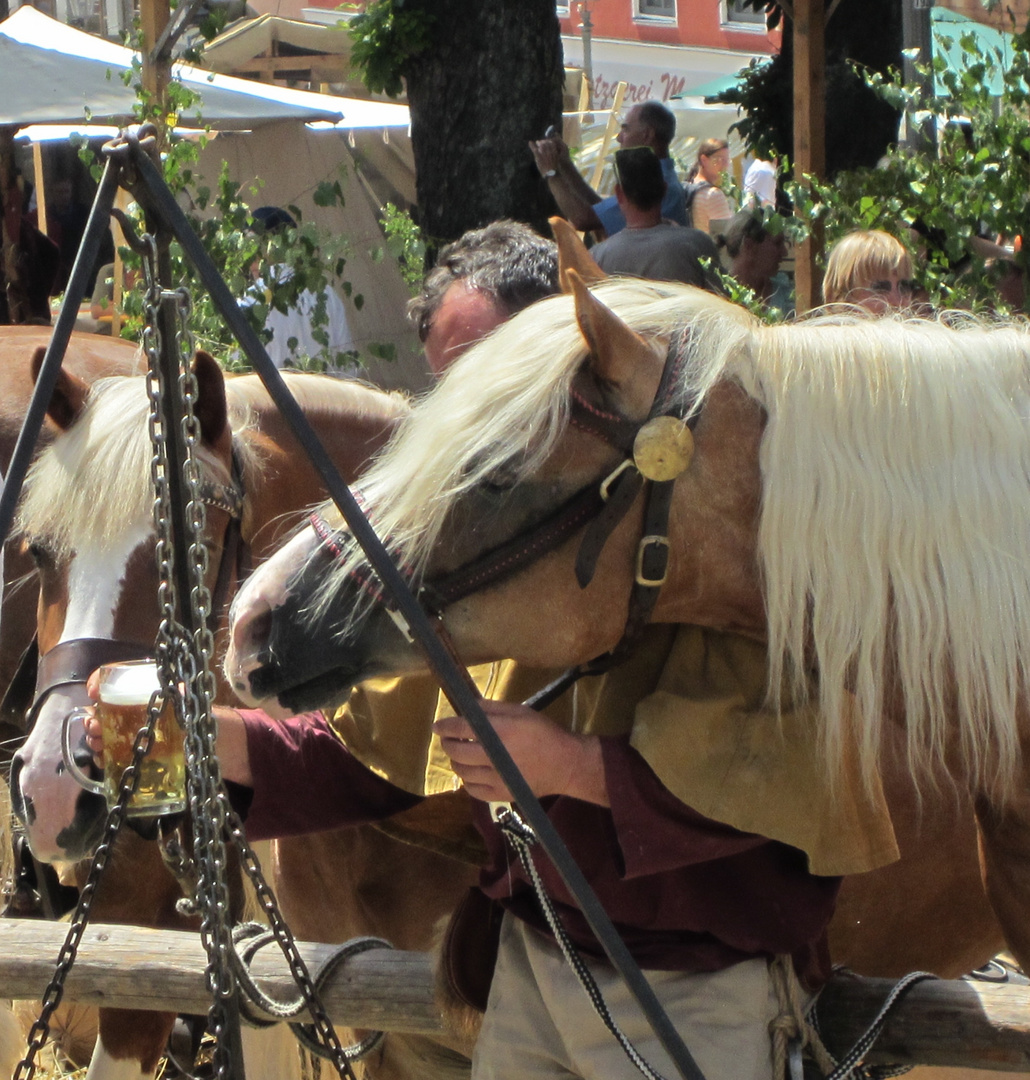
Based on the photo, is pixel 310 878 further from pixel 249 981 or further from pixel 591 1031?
pixel 591 1031

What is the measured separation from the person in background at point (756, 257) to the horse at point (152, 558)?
9.82 ft

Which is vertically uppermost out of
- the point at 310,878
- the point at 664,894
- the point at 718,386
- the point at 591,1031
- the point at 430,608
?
the point at 718,386

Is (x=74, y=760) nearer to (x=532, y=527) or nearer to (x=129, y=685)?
(x=129, y=685)

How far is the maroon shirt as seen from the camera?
132cm

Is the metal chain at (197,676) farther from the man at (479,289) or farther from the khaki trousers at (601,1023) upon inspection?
the man at (479,289)

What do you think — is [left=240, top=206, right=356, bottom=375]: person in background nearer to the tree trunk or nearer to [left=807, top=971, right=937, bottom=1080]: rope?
the tree trunk

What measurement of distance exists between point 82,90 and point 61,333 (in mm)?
5358

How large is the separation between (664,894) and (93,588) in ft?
3.23

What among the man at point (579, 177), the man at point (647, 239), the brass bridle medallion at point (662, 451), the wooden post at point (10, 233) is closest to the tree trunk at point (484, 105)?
the man at point (579, 177)

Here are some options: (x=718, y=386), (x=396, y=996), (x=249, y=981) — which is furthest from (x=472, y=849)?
(x=718, y=386)

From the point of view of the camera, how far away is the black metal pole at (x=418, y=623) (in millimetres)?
1193

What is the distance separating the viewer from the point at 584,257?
4.68ft

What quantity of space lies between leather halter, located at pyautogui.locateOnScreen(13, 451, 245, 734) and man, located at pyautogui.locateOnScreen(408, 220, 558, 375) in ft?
1.26

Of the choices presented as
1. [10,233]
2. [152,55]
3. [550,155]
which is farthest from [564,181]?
[10,233]
